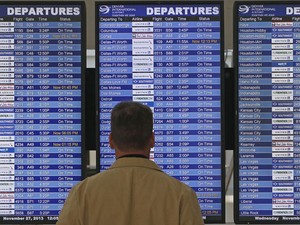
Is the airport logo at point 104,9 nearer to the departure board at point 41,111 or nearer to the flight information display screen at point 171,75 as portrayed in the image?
the flight information display screen at point 171,75

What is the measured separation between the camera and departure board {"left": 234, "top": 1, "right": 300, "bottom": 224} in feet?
11.1

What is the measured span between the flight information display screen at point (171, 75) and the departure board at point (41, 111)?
6.0 inches

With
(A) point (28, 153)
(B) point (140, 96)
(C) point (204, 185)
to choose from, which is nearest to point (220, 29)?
(B) point (140, 96)

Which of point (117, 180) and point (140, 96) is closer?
point (117, 180)

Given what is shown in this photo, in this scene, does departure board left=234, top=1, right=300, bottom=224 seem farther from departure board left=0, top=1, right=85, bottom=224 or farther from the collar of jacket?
the collar of jacket

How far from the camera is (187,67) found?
11.2ft

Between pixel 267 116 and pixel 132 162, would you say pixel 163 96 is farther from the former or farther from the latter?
pixel 132 162

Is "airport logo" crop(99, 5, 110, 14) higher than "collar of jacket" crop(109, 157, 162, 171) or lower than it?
higher

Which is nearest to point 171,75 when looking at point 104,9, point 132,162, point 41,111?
point 104,9

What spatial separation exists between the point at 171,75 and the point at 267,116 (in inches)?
22.3

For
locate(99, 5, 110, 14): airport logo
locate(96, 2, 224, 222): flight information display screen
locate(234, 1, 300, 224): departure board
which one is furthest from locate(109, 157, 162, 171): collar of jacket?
locate(99, 5, 110, 14): airport logo

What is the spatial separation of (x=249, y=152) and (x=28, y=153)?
120cm

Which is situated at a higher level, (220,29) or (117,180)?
(220,29)

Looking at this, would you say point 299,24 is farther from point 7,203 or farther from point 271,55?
point 7,203
